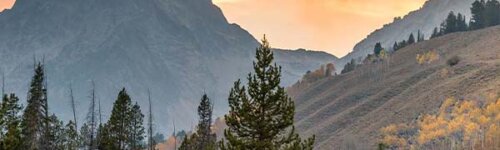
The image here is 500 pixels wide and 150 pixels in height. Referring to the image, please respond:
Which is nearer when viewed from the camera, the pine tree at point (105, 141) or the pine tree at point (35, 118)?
the pine tree at point (35, 118)

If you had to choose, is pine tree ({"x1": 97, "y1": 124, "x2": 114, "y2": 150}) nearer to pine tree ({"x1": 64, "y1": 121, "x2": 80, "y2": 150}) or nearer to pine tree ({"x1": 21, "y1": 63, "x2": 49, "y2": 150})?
pine tree ({"x1": 21, "y1": 63, "x2": 49, "y2": 150})

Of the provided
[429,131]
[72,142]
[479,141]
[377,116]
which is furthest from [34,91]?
[377,116]

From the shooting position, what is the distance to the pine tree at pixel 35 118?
169 feet

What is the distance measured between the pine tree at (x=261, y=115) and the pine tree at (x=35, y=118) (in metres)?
21.9

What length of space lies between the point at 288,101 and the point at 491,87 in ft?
508

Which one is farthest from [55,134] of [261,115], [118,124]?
[261,115]

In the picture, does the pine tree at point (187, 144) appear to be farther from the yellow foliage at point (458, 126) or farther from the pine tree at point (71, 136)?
the yellow foliage at point (458, 126)

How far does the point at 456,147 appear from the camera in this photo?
501 feet

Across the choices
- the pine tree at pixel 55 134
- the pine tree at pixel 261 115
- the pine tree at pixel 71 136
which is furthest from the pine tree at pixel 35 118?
the pine tree at pixel 261 115

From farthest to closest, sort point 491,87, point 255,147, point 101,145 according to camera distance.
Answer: point 491,87, point 101,145, point 255,147

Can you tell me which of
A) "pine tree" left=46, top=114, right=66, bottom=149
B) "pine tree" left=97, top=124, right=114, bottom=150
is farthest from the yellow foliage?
"pine tree" left=97, top=124, right=114, bottom=150

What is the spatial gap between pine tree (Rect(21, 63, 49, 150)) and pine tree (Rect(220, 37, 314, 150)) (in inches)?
→ 861

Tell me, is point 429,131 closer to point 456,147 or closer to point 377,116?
point 456,147

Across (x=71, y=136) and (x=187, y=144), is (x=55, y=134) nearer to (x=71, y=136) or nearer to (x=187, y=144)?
(x=71, y=136)
